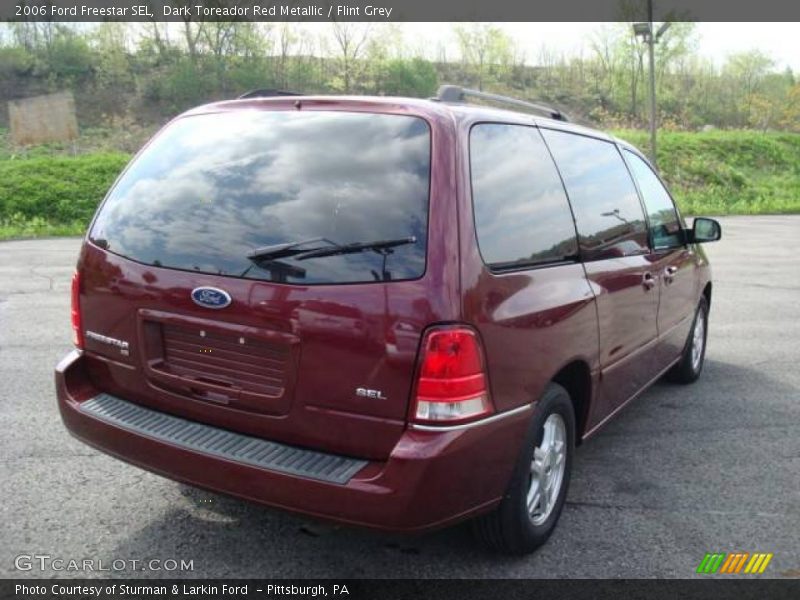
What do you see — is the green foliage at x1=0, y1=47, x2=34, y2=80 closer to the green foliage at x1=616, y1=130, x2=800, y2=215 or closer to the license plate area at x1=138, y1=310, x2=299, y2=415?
the green foliage at x1=616, y1=130, x2=800, y2=215

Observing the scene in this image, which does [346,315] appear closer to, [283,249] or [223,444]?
[283,249]

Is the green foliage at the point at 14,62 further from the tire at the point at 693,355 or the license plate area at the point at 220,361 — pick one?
the license plate area at the point at 220,361

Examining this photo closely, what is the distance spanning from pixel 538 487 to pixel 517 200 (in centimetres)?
120

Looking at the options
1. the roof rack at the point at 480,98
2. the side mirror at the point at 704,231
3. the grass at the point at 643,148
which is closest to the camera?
the roof rack at the point at 480,98

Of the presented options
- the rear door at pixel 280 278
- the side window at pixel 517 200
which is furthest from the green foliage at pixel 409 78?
the rear door at pixel 280 278

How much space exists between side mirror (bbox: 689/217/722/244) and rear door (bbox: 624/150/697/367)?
9 cm

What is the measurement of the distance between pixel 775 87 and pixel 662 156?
21755 millimetres

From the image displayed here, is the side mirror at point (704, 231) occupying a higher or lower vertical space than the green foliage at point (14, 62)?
lower

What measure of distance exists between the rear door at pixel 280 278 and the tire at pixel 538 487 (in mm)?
639

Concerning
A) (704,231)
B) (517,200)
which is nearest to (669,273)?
(704,231)

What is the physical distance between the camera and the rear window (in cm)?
248

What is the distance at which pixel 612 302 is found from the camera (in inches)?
139

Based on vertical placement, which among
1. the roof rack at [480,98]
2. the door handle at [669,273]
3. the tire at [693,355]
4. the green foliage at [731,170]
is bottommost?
the green foliage at [731,170]

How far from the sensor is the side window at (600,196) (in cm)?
344
